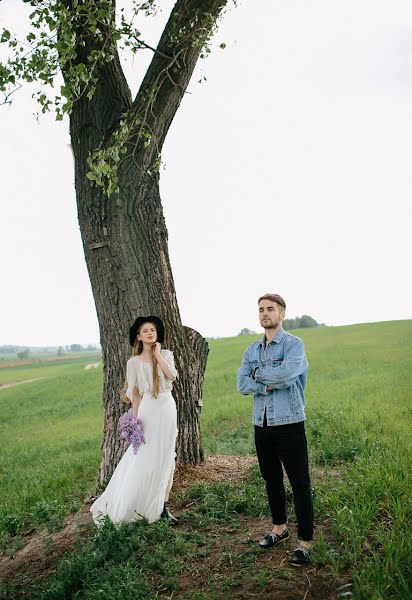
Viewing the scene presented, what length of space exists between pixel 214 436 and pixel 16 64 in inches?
360

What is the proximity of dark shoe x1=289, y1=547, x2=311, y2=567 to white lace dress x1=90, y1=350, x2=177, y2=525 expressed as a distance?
203 centimetres

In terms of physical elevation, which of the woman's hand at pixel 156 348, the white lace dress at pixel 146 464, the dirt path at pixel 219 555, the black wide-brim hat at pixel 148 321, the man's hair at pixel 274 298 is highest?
the man's hair at pixel 274 298

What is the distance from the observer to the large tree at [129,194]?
791cm

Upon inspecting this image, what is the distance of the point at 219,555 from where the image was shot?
5535 millimetres

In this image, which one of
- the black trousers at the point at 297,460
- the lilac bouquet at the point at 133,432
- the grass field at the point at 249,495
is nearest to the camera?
the grass field at the point at 249,495

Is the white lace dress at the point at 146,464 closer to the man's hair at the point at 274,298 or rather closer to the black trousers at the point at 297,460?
the black trousers at the point at 297,460

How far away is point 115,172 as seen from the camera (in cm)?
770

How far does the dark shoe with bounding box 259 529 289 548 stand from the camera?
218 inches

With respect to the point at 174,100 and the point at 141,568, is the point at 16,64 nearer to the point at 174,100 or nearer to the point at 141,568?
the point at 174,100

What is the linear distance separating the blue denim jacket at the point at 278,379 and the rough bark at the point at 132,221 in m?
2.69

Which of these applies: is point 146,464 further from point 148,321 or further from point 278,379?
point 278,379

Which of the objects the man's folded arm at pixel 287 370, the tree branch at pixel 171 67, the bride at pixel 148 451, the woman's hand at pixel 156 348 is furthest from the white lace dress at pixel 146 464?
the tree branch at pixel 171 67

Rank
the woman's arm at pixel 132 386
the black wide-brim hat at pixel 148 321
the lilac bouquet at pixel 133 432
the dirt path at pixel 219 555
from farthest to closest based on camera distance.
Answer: the black wide-brim hat at pixel 148 321
the woman's arm at pixel 132 386
the lilac bouquet at pixel 133 432
the dirt path at pixel 219 555

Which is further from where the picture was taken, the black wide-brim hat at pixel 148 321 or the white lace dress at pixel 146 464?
the black wide-brim hat at pixel 148 321
